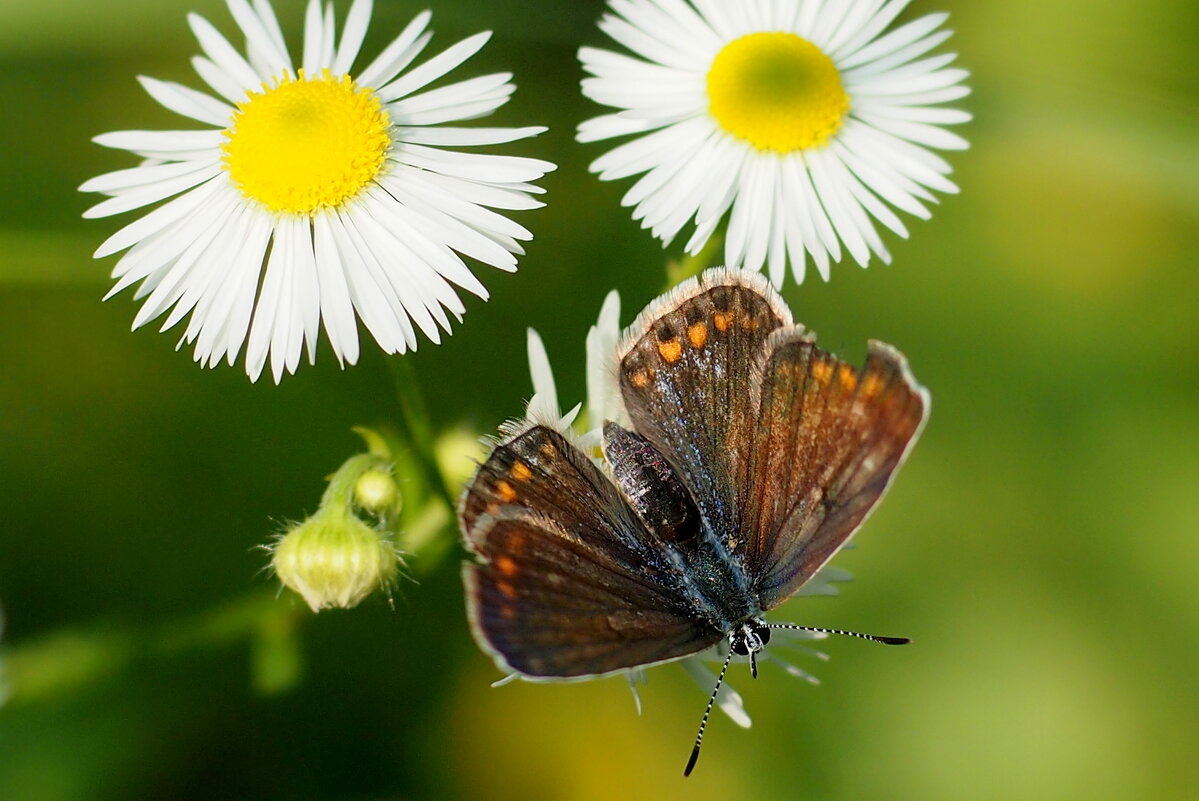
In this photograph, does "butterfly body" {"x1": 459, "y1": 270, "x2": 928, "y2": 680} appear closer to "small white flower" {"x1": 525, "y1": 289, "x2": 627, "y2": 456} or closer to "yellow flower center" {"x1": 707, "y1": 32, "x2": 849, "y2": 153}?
"small white flower" {"x1": 525, "y1": 289, "x2": 627, "y2": 456}

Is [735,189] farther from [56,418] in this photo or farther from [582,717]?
[56,418]

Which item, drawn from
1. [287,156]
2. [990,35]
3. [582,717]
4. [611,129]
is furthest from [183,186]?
[990,35]

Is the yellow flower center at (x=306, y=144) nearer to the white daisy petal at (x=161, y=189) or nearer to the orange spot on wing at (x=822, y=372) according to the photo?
the white daisy petal at (x=161, y=189)

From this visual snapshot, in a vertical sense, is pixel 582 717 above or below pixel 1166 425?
below

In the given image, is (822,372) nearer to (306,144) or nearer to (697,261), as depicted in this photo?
(697,261)

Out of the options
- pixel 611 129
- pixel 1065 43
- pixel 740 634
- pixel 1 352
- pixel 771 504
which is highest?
pixel 1065 43

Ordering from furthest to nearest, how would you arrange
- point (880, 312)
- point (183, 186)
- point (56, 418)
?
1. point (880, 312)
2. point (56, 418)
3. point (183, 186)

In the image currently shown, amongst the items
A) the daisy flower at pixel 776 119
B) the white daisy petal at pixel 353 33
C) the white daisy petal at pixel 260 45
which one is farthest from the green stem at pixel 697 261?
the white daisy petal at pixel 260 45

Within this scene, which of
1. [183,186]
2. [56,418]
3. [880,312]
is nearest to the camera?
[183,186]

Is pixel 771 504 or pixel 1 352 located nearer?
pixel 771 504
